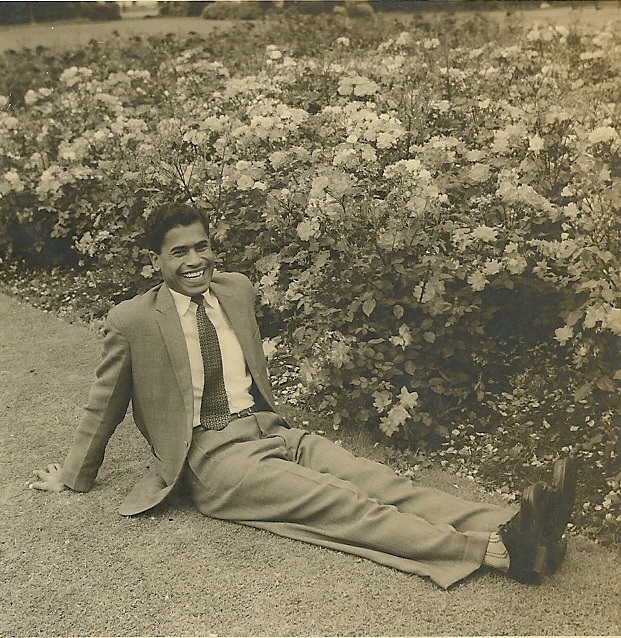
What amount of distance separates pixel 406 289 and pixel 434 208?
0.24 m

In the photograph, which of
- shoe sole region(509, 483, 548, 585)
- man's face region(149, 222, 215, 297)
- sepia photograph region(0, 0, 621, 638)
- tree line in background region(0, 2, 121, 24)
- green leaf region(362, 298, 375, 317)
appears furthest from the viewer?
green leaf region(362, 298, 375, 317)

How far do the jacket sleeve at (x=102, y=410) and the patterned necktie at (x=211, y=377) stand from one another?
0.20 metres

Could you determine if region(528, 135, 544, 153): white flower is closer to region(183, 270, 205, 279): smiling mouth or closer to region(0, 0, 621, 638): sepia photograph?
region(0, 0, 621, 638): sepia photograph

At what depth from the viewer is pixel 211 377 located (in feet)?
6.25

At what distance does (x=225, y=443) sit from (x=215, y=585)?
0.35 meters

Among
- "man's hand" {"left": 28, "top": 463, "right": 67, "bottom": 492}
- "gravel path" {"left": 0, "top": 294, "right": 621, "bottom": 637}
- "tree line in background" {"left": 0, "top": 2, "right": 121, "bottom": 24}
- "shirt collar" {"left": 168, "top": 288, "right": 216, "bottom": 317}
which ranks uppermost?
"tree line in background" {"left": 0, "top": 2, "right": 121, "bottom": 24}

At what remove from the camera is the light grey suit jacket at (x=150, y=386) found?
1865 millimetres

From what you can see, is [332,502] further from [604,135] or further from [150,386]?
[604,135]

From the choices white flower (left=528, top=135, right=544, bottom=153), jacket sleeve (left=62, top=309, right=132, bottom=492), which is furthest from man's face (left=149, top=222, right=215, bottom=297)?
white flower (left=528, top=135, right=544, bottom=153)

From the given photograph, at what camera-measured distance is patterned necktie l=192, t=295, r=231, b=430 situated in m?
1.90

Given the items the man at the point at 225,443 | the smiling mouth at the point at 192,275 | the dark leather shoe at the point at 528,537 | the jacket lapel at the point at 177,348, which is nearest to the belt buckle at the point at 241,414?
the man at the point at 225,443

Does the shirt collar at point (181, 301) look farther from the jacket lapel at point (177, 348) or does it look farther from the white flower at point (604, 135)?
the white flower at point (604, 135)

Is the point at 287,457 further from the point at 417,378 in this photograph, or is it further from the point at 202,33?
the point at 202,33

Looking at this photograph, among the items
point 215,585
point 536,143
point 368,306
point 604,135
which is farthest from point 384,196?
point 215,585
